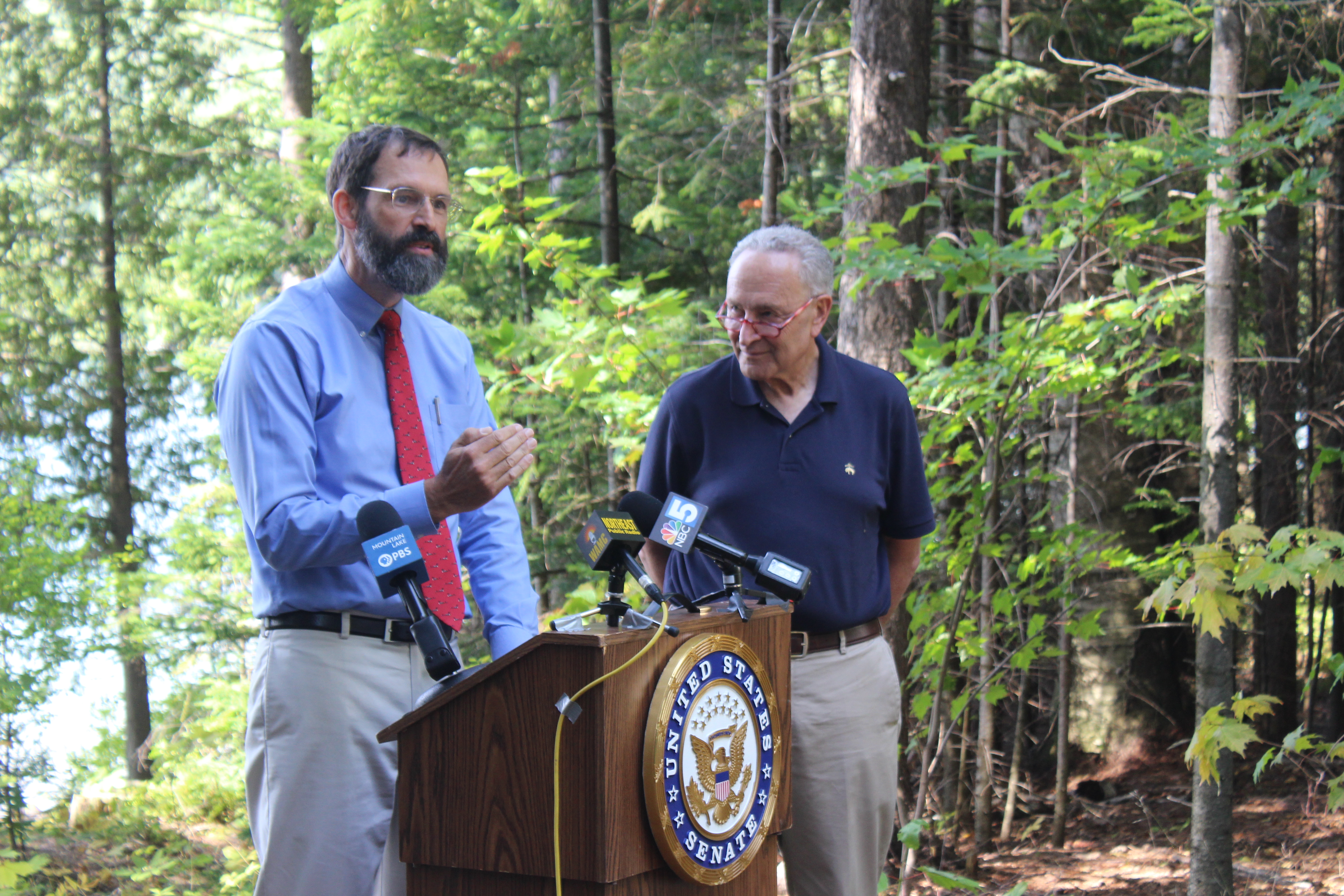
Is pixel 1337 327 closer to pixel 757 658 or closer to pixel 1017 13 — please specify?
pixel 1017 13

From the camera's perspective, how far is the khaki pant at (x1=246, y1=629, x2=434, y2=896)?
196 centimetres

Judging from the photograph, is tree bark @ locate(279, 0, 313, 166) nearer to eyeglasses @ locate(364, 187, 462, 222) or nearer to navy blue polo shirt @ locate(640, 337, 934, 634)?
navy blue polo shirt @ locate(640, 337, 934, 634)

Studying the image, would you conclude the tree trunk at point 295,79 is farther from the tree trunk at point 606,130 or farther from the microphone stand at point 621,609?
the microphone stand at point 621,609

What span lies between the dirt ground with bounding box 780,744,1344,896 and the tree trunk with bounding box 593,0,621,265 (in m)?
4.86

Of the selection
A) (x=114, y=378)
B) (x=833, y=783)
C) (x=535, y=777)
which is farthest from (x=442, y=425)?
(x=114, y=378)

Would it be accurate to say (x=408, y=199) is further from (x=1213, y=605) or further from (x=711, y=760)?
(x=1213, y=605)

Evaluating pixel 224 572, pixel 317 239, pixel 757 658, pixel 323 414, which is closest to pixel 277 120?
pixel 317 239

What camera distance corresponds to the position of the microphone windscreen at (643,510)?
1805 millimetres

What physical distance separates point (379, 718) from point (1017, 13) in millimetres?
7712

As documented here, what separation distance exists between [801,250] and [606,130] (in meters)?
6.02

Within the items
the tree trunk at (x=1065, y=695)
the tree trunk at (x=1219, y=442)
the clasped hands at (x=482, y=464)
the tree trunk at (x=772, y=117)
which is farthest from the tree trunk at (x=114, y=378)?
the clasped hands at (x=482, y=464)

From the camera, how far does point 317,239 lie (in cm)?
A: 831

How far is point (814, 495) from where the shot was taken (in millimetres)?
2656

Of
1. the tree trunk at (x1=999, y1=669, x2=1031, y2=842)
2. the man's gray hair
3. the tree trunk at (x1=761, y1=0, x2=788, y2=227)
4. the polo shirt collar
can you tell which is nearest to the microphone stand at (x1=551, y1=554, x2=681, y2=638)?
the polo shirt collar
